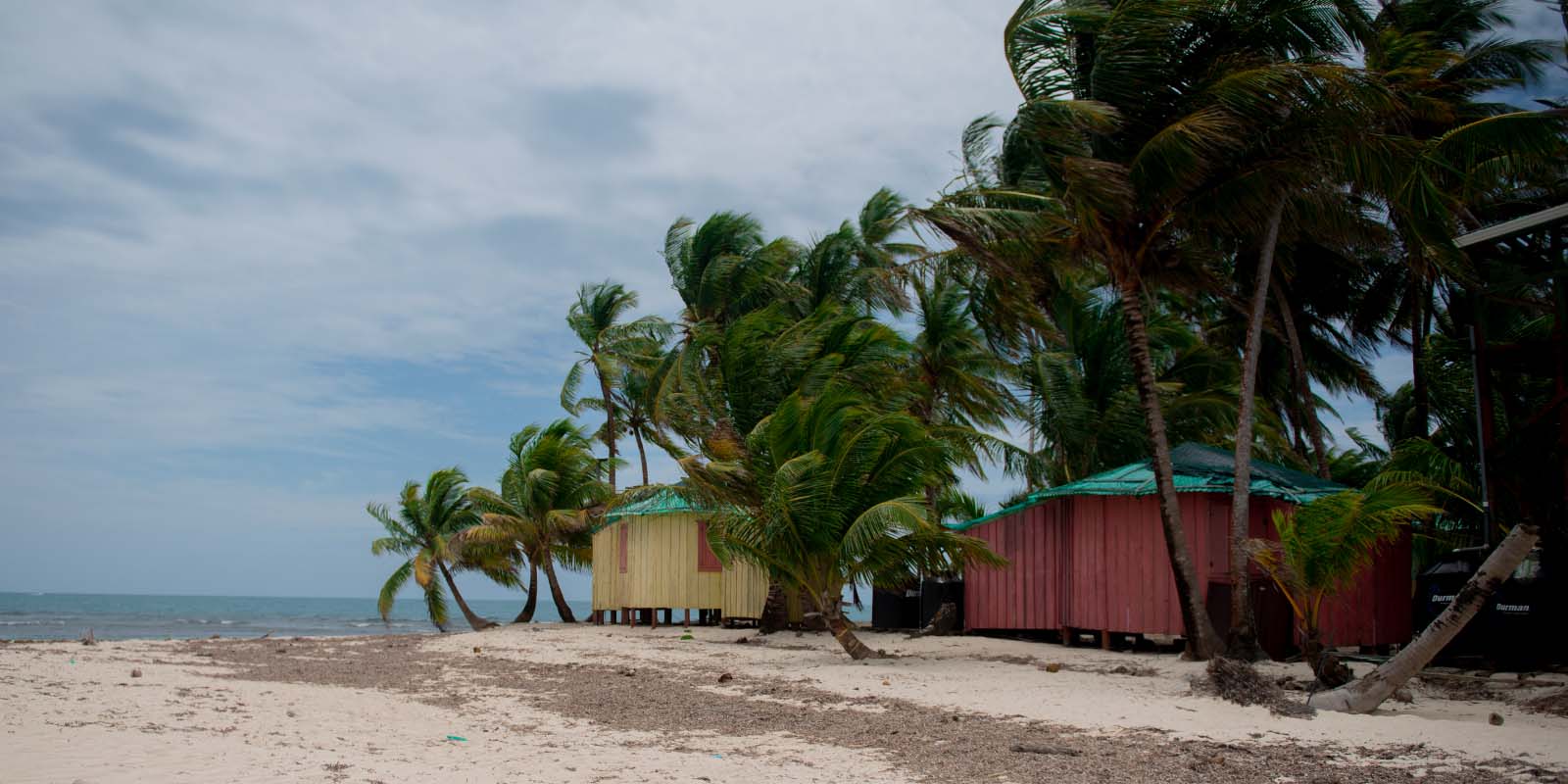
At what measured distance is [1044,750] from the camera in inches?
307

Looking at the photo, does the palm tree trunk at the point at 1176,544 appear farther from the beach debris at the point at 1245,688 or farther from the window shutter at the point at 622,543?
the window shutter at the point at 622,543

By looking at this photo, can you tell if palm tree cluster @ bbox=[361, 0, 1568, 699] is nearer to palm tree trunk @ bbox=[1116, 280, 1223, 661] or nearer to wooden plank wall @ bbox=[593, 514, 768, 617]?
palm tree trunk @ bbox=[1116, 280, 1223, 661]

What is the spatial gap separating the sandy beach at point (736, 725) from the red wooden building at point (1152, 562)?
714 mm

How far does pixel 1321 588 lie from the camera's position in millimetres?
10312

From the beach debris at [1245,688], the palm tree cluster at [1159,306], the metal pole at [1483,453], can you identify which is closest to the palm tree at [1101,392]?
the palm tree cluster at [1159,306]

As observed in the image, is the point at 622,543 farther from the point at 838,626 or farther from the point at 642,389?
the point at 838,626

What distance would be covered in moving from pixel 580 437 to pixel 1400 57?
16495 millimetres

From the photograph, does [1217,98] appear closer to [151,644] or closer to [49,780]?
[49,780]

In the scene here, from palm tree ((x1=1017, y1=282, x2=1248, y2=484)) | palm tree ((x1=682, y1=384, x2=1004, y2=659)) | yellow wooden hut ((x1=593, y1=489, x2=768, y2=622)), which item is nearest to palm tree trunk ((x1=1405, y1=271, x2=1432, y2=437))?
palm tree ((x1=1017, y1=282, x2=1248, y2=484))

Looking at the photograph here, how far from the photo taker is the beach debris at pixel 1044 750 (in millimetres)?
7711

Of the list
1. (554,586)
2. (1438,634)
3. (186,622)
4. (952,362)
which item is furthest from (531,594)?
(186,622)

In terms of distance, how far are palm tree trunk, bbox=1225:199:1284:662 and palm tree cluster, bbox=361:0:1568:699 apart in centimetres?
3

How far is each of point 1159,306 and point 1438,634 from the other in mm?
15955

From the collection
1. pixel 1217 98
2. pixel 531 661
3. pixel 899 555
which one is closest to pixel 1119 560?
pixel 899 555
